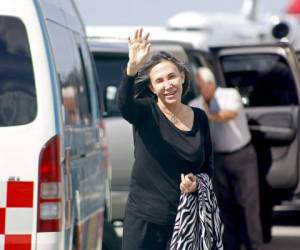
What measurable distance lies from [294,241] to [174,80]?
743cm

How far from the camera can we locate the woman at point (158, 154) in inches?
256

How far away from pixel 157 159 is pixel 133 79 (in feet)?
1.28

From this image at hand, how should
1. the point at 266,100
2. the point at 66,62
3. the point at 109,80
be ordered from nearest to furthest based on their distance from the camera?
the point at 66,62, the point at 109,80, the point at 266,100

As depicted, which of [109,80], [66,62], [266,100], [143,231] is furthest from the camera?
[266,100]

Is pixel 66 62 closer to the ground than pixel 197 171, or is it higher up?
higher up

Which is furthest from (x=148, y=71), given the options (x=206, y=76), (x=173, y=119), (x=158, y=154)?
(x=206, y=76)

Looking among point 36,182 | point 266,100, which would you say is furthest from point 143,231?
point 266,100

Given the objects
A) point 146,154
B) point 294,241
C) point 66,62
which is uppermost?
point 66,62

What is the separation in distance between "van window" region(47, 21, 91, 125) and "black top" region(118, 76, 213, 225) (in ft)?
2.20

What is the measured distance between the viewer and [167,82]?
6.57 metres

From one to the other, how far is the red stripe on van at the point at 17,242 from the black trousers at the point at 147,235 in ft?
1.57

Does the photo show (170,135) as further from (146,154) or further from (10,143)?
(10,143)

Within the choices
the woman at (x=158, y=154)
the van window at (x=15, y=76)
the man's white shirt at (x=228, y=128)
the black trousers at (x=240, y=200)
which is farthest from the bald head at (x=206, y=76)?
the woman at (x=158, y=154)

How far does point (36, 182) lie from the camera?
261 inches
